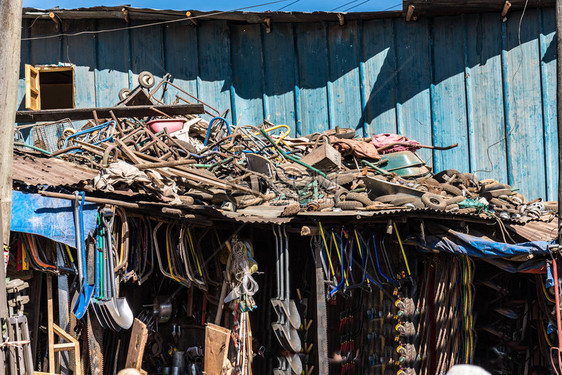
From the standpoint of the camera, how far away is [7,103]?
24.1 feet

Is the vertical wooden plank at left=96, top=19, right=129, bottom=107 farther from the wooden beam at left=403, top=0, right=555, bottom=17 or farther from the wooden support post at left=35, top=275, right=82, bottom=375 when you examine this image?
the wooden support post at left=35, top=275, right=82, bottom=375

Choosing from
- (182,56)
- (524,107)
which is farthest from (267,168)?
(524,107)

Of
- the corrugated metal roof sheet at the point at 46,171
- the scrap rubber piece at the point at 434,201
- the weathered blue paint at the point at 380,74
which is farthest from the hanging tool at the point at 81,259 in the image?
the weathered blue paint at the point at 380,74

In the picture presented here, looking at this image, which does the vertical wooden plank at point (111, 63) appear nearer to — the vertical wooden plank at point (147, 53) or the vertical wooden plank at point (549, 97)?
the vertical wooden plank at point (147, 53)

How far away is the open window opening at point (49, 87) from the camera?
1512 cm

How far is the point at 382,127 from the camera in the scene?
14.9 m

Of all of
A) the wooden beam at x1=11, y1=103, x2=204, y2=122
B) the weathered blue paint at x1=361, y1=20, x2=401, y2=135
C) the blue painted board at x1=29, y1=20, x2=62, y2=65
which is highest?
the blue painted board at x1=29, y1=20, x2=62, y2=65

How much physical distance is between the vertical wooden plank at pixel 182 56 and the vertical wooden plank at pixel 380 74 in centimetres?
304

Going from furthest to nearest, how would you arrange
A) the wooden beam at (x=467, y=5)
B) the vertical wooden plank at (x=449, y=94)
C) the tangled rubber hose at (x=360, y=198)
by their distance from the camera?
the vertical wooden plank at (x=449, y=94) → the wooden beam at (x=467, y=5) → the tangled rubber hose at (x=360, y=198)

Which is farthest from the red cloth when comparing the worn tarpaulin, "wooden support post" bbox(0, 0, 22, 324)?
"wooden support post" bbox(0, 0, 22, 324)

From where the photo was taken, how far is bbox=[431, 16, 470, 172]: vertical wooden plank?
1448 cm

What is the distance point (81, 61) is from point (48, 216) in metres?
6.87

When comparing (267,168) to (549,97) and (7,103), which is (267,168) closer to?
(549,97)

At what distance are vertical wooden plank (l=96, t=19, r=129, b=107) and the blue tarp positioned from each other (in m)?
6.96
